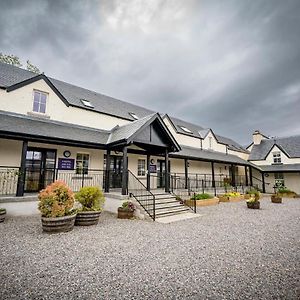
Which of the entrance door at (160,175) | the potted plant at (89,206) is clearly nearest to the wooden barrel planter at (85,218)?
the potted plant at (89,206)

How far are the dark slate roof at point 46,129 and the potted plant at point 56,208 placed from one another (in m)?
4.00

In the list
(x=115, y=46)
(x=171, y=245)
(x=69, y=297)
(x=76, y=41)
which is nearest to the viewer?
(x=69, y=297)

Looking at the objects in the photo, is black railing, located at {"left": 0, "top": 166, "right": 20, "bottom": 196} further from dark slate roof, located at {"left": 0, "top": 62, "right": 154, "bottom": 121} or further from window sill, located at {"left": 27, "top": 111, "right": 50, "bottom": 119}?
dark slate roof, located at {"left": 0, "top": 62, "right": 154, "bottom": 121}

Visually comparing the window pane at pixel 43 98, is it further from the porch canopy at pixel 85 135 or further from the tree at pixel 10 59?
the tree at pixel 10 59

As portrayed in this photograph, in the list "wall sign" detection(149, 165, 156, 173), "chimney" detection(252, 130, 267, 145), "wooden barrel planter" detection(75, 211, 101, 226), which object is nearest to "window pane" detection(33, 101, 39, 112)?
"wooden barrel planter" detection(75, 211, 101, 226)

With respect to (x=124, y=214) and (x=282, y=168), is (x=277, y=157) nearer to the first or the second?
(x=282, y=168)

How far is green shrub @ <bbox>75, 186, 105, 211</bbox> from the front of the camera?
7703 mm

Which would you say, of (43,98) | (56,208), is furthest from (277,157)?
(43,98)

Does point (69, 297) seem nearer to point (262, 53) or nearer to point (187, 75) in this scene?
point (262, 53)

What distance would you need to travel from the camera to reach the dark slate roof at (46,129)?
8883mm

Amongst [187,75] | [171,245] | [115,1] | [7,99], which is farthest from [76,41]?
[171,245]

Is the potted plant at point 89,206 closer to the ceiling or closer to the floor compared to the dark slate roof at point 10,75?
closer to the floor

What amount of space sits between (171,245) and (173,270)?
63.8 inches

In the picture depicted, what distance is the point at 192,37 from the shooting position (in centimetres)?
1009
